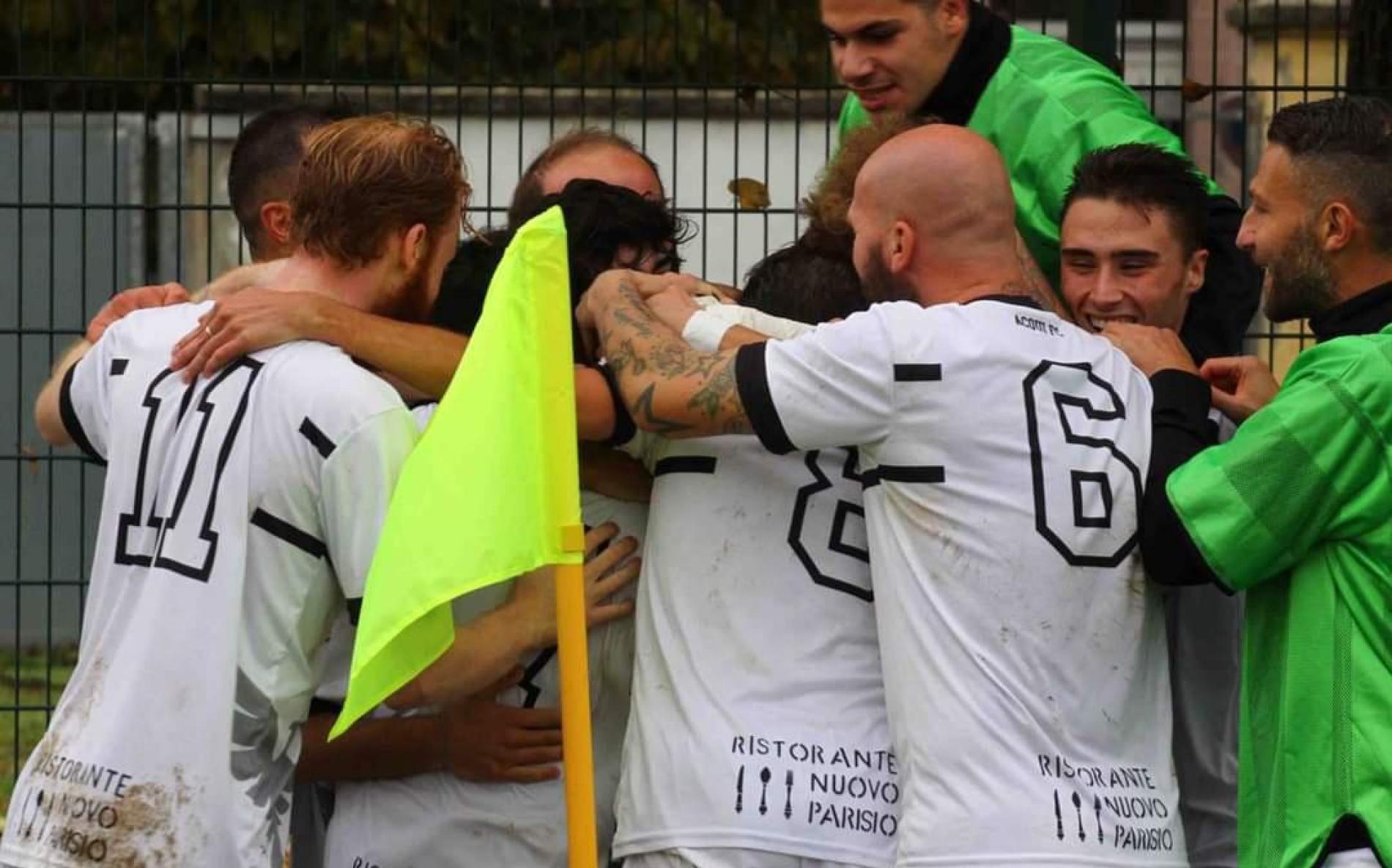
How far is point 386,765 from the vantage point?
4.63 metres

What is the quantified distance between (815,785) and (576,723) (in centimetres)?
41

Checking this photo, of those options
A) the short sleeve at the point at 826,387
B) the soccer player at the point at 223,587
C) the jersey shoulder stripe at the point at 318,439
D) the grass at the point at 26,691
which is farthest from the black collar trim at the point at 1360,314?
the grass at the point at 26,691

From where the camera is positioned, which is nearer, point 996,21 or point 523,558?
point 523,558

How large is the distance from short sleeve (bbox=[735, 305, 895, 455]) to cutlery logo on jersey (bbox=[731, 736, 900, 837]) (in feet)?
1.67

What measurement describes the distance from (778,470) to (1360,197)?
115 centimetres

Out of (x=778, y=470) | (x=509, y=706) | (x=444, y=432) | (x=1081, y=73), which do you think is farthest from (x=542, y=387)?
(x=1081, y=73)

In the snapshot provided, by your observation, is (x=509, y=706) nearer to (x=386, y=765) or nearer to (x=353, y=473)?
(x=386, y=765)

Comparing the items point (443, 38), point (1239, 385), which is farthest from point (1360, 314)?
point (443, 38)

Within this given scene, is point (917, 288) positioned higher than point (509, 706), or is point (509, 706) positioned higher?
point (917, 288)

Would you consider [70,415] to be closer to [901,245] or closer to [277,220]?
[277,220]

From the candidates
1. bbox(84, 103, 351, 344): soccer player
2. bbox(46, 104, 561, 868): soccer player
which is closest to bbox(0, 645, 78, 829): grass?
bbox(84, 103, 351, 344): soccer player

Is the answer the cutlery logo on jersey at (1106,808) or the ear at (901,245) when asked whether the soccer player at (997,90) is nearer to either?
the ear at (901,245)

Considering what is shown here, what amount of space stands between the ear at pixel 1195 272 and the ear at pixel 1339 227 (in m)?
0.53

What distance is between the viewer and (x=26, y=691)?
30.9ft
